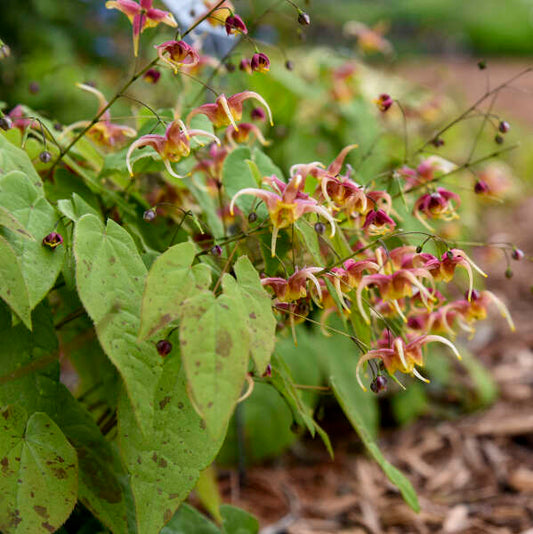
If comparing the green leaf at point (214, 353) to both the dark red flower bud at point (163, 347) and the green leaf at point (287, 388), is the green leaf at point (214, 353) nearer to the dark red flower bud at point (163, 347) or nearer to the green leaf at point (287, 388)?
the dark red flower bud at point (163, 347)

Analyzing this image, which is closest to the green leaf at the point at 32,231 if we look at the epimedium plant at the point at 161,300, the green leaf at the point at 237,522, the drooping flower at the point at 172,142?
the epimedium plant at the point at 161,300

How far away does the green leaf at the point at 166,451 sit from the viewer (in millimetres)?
722

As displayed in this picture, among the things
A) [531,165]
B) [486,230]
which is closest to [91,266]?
[486,230]

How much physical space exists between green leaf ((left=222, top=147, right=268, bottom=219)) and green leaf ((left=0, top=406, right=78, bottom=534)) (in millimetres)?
367

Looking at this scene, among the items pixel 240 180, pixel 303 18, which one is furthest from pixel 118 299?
pixel 303 18

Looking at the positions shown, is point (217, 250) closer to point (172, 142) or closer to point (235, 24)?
point (172, 142)

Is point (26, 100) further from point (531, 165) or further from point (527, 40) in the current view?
point (527, 40)

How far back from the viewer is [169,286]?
670 mm

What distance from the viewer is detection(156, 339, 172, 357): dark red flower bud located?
73cm

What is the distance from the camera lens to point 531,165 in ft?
15.9

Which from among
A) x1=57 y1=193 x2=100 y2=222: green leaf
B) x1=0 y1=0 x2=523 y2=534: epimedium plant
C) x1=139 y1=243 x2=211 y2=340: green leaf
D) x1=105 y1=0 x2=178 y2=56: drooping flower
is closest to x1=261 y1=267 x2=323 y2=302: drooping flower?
x1=0 y1=0 x2=523 y2=534: epimedium plant

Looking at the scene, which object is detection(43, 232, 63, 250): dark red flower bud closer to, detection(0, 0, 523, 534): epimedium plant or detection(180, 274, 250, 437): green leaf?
detection(0, 0, 523, 534): epimedium plant

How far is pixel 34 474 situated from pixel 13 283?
A: 0.23 meters

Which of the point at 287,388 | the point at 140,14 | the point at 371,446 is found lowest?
the point at 371,446
